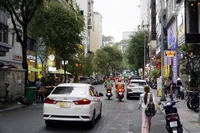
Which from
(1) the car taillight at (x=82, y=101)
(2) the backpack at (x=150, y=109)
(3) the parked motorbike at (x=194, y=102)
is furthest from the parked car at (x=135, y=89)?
(2) the backpack at (x=150, y=109)

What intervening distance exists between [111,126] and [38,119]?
136 inches

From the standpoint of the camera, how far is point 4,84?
68.0 ft

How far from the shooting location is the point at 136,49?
2884 inches

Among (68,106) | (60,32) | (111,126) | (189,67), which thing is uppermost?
(60,32)

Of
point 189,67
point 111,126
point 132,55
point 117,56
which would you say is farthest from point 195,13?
point 117,56

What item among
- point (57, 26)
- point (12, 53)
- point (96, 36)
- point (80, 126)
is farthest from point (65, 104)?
point (96, 36)

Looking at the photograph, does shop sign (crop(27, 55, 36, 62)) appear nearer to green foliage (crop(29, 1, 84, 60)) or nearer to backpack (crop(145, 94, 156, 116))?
green foliage (crop(29, 1, 84, 60))

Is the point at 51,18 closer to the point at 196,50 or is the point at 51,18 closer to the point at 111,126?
the point at 196,50

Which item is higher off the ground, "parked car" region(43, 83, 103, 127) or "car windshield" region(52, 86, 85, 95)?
"car windshield" region(52, 86, 85, 95)

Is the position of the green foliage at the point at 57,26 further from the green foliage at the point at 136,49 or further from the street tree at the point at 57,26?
the green foliage at the point at 136,49

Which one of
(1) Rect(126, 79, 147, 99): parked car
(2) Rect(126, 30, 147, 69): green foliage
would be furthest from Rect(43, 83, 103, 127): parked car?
(2) Rect(126, 30, 147, 69): green foliage

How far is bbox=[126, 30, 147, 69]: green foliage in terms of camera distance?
239 ft

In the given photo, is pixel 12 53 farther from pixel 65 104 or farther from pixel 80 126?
pixel 65 104

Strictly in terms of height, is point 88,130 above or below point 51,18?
below
